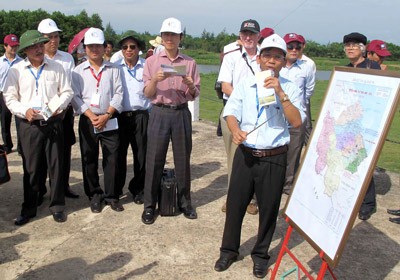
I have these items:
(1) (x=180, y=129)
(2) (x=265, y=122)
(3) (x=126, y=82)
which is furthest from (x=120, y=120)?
(2) (x=265, y=122)

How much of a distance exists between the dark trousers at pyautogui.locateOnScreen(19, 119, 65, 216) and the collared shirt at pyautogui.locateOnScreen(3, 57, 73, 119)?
0.61ft

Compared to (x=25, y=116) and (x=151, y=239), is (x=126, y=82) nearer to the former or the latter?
(x=25, y=116)

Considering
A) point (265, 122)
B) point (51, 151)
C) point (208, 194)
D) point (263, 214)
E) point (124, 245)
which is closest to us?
point (265, 122)

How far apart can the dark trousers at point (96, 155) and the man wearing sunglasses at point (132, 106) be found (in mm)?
146

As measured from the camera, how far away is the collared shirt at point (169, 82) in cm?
428

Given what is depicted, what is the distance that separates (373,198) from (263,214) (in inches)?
81.3

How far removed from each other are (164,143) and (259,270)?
172 centimetres

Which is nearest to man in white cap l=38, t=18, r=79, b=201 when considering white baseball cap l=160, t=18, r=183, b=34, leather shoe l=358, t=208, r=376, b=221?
white baseball cap l=160, t=18, r=183, b=34

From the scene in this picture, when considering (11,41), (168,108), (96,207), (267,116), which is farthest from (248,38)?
(11,41)

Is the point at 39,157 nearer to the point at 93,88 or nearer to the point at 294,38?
the point at 93,88

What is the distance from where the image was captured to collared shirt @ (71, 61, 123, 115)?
447cm

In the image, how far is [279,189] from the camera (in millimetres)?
3375

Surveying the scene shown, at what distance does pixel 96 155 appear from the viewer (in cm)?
468

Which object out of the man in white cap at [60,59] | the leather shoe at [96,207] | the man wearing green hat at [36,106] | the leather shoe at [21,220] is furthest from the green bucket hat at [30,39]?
the leather shoe at [96,207]
